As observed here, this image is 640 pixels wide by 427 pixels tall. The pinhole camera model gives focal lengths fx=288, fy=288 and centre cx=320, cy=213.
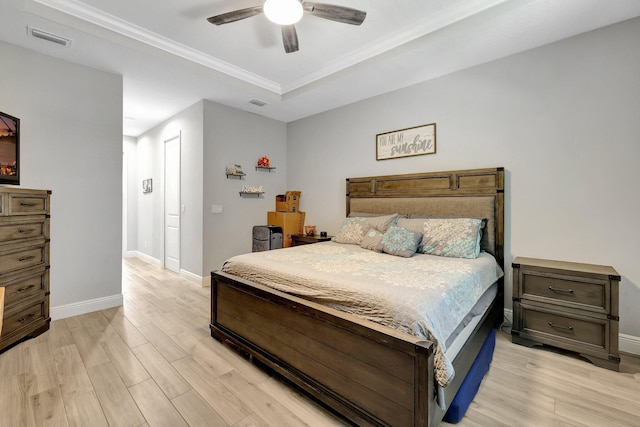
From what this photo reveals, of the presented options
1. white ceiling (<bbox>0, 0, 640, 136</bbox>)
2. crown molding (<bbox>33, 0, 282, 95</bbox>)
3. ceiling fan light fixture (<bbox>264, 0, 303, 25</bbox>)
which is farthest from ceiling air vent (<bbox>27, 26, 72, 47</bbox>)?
ceiling fan light fixture (<bbox>264, 0, 303, 25</bbox>)

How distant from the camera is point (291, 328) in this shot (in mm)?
1844

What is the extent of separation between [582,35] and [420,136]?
159 centimetres

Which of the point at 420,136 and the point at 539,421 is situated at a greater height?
the point at 420,136

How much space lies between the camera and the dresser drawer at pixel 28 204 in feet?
7.58

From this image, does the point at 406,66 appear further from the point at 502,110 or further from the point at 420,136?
the point at 502,110

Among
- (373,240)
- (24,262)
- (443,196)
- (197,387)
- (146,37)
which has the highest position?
(146,37)

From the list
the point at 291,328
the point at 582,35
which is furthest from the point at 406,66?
the point at 291,328

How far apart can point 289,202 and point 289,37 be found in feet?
8.85

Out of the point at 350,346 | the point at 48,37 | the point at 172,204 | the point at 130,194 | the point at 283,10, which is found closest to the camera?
the point at 350,346

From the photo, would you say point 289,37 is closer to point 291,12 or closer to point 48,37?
point 291,12

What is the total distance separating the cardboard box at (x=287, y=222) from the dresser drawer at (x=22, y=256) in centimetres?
271

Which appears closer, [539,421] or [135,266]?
[539,421]

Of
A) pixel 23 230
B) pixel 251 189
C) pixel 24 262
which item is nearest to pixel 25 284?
pixel 24 262

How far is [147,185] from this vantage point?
5703mm
